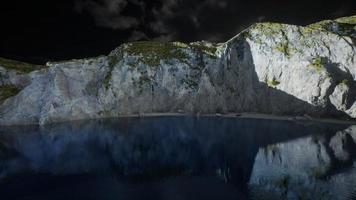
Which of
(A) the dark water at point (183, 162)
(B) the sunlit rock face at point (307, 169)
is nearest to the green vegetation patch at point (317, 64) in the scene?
(A) the dark water at point (183, 162)

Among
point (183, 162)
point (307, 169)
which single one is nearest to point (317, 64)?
point (307, 169)

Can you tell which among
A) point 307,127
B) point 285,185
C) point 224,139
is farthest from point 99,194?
point 307,127

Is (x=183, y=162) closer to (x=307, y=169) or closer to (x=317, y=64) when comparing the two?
(x=307, y=169)

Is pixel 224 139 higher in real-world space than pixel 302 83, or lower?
lower

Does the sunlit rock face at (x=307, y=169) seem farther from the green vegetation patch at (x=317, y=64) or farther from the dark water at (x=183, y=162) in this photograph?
the green vegetation patch at (x=317, y=64)

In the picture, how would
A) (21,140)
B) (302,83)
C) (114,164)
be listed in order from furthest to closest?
1. (302,83)
2. (21,140)
3. (114,164)

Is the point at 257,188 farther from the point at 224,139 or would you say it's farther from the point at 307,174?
the point at 224,139
